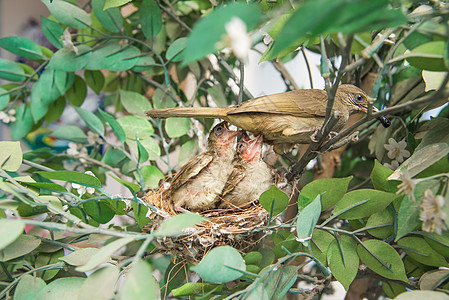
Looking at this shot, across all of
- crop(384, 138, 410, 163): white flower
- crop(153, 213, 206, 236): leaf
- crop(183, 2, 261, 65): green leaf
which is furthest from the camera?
crop(384, 138, 410, 163): white flower

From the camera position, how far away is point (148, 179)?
0.93m

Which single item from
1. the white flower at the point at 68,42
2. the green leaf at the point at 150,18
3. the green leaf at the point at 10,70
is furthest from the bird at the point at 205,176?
the green leaf at the point at 10,70

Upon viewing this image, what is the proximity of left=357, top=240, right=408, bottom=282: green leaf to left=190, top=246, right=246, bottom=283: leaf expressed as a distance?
23cm

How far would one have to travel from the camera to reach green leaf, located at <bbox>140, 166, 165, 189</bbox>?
924 mm

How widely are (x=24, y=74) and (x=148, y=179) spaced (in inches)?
17.9

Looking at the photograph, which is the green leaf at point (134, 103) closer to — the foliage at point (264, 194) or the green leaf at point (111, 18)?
the foliage at point (264, 194)

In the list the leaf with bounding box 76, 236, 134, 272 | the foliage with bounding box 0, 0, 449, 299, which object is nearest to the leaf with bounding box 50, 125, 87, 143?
the foliage with bounding box 0, 0, 449, 299

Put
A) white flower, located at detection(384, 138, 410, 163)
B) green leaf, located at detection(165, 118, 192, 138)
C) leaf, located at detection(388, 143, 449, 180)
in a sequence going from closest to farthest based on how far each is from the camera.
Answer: leaf, located at detection(388, 143, 449, 180) < white flower, located at detection(384, 138, 410, 163) < green leaf, located at detection(165, 118, 192, 138)

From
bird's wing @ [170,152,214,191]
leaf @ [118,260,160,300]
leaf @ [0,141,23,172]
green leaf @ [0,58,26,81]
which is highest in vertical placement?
green leaf @ [0,58,26,81]

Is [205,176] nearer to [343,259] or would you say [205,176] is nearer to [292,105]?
[292,105]

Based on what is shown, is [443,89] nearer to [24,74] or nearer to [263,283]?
[263,283]

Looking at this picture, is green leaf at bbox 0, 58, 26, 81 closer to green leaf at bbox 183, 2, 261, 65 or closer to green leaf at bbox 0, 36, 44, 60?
green leaf at bbox 0, 36, 44, 60

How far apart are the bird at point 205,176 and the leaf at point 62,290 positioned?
14.0 inches

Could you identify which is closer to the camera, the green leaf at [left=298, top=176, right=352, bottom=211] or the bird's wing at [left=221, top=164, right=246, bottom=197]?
the green leaf at [left=298, top=176, right=352, bottom=211]
